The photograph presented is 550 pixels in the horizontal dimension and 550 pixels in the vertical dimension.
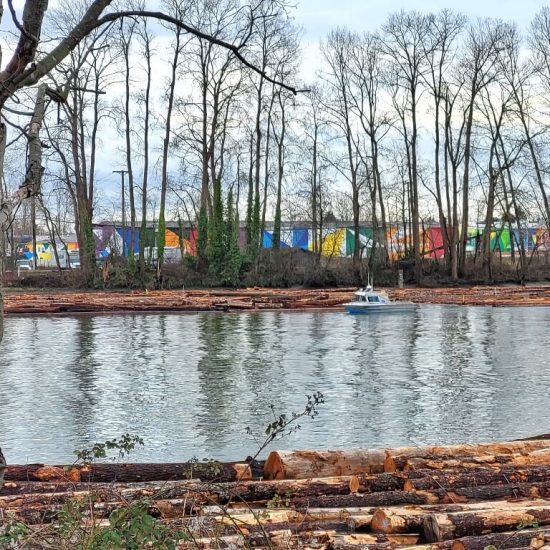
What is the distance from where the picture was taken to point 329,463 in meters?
8.09

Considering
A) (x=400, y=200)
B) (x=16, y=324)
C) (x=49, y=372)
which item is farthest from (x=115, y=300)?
(x=400, y=200)

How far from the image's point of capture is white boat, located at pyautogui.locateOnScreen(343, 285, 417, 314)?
126 ft

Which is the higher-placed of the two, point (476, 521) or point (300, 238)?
point (300, 238)

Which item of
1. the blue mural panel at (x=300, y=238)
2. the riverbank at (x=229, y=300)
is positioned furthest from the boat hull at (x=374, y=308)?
the blue mural panel at (x=300, y=238)

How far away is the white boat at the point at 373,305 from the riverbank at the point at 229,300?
408 centimetres

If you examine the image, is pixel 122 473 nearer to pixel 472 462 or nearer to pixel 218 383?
pixel 472 462

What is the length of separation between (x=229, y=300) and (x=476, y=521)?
38.3m

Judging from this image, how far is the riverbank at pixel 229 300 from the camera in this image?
41.7m

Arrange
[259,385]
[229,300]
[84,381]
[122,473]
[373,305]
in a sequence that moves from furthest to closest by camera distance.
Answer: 1. [229,300]
2. [373,305]
3. [84,381]
4. [259,385]
5. [122,473]

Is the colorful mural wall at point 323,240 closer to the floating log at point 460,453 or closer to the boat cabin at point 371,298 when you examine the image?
the boat cabin at point 371,298

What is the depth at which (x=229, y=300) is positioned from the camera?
145 feet

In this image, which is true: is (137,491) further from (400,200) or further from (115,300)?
(400,200)

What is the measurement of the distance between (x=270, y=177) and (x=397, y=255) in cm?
1211

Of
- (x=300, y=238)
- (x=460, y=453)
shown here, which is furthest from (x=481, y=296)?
(x=460, y=453)
